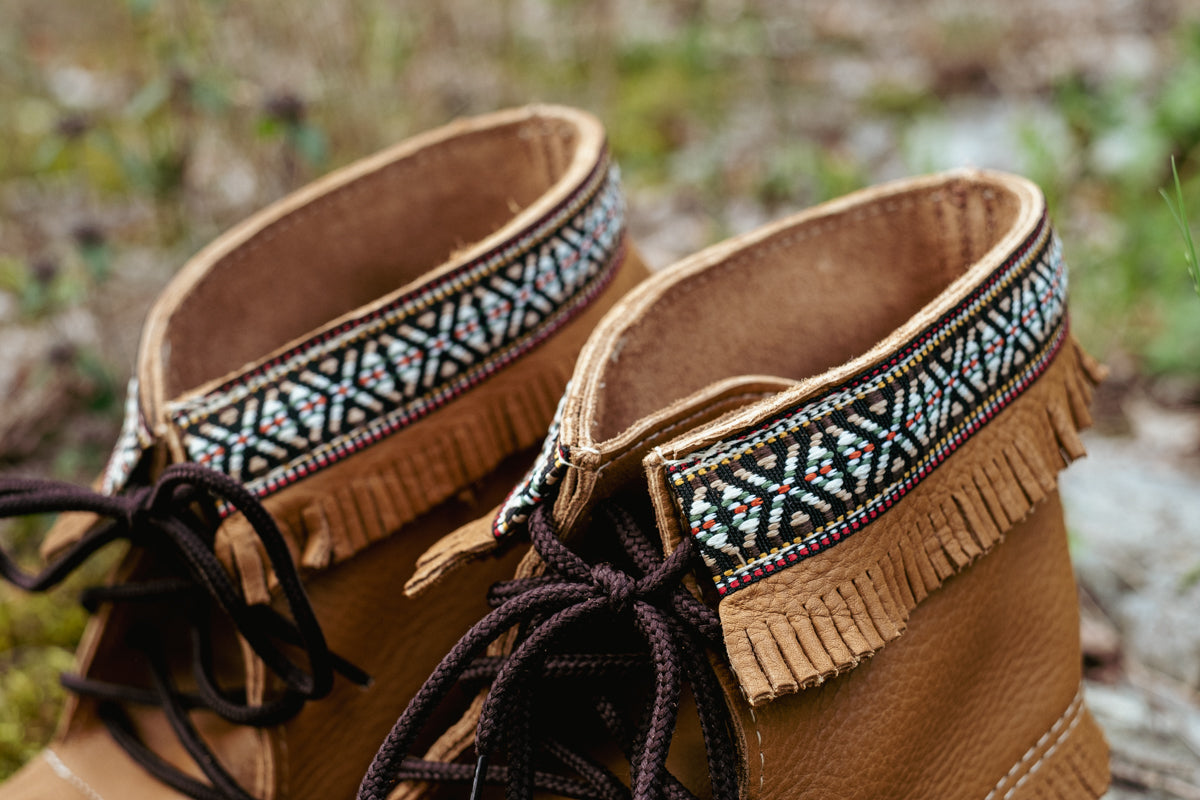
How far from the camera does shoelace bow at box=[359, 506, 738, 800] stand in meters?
0.81

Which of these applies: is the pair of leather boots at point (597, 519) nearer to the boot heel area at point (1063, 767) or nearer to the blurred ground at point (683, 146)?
the boot heel area at point (1063, 767)

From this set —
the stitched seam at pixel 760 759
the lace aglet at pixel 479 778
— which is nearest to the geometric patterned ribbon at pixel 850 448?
the stitched seam at pixel 760 759

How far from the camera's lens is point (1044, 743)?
1.01 metres

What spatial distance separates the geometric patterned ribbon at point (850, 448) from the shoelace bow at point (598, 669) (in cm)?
5

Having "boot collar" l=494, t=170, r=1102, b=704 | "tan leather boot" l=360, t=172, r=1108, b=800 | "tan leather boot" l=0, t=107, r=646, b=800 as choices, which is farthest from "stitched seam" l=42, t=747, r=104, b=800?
"boot collar" l=494, t=170, r=1102, b=704

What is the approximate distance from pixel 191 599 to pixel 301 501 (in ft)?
0.79

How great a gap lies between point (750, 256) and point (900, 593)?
1.41 ft

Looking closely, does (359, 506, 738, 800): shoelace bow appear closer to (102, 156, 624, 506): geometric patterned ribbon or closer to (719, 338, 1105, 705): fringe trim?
(719, 338, 1105, 705): fringe trim

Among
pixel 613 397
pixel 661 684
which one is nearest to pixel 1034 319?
pixel 613 397

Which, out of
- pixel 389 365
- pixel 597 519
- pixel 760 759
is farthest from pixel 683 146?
pixel 760 759

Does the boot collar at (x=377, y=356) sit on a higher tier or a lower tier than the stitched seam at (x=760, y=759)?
higher

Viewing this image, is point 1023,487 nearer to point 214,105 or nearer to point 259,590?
point 259,590

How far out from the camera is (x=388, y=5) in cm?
349

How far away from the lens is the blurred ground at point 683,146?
1.68m
